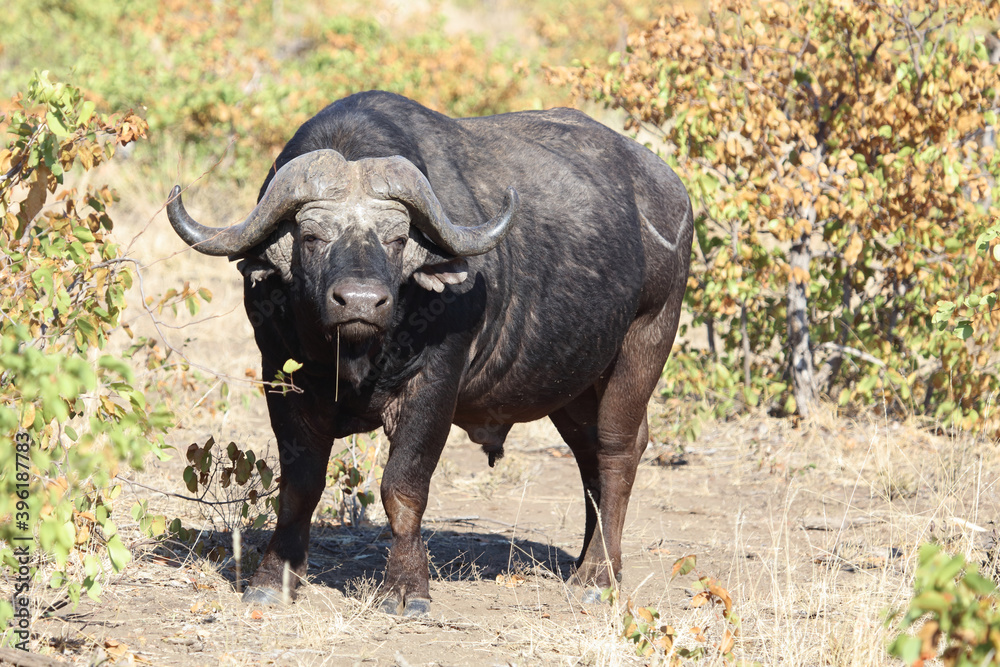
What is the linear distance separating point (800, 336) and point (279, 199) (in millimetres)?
5033

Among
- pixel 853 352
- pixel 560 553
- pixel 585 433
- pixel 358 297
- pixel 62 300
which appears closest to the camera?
pixel 358 297

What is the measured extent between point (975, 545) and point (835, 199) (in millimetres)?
2912

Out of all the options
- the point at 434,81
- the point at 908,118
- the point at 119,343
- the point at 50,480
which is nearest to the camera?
the point at 50,480

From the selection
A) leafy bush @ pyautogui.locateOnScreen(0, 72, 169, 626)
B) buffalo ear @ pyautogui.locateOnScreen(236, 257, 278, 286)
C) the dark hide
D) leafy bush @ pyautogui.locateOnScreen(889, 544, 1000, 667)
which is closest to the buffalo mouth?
the dark hide

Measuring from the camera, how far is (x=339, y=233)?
4133 mm

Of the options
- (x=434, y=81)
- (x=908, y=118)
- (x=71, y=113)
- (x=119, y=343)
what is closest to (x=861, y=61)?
(x=908, y=118)

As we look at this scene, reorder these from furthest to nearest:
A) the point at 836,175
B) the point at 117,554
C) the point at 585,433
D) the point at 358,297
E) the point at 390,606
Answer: the point at 836,175, the point at 585,433, the point at 390,606, the point at 358,297, the point at 117,554

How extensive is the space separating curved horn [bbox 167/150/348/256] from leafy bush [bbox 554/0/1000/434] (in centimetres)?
369

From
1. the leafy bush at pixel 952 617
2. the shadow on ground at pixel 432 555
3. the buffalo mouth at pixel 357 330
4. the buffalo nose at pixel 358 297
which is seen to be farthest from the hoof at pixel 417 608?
the leafy bush at pixel 952 617

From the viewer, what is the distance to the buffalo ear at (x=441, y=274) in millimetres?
4297

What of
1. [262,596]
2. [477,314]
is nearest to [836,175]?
[477,314]

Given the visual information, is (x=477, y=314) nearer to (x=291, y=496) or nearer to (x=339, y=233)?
(x=339, y=233)

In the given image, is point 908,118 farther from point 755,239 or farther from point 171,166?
point 171,166

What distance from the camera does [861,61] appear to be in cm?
773
